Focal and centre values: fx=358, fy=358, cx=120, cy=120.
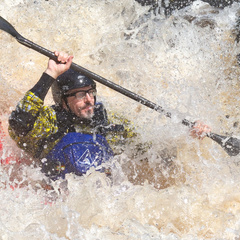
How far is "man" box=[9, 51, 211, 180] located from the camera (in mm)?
2217

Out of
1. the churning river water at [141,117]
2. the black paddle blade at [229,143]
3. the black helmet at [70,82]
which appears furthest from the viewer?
the black paddle blade at [229,143]

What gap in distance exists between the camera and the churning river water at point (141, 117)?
2166 millimetres

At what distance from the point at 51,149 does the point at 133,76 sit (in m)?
1.60

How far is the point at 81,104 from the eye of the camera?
2592 mm

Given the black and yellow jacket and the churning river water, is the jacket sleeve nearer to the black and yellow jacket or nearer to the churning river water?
the black and yellow jacket

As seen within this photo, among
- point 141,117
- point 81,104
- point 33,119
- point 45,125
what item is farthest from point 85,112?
point 141,117

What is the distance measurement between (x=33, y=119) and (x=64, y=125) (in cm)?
32

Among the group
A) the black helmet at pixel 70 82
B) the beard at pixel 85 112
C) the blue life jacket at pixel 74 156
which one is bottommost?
the blue life jacket at pixel 74 156

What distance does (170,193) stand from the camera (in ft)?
7.82

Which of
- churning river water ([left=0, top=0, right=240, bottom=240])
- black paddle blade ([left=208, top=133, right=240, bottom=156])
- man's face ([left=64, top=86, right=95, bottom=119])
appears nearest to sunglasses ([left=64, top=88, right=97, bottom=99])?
man's face ([left=64, top=86, right=95, bottom=119])

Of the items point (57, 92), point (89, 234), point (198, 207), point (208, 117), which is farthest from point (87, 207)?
point (208, 117)

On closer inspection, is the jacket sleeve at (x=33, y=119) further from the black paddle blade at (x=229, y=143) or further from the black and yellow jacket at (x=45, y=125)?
the black paddle blade at (x=229, y=143)

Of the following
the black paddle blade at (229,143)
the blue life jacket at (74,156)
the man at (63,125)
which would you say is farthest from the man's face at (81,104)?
the black paddle blade at (229,143)

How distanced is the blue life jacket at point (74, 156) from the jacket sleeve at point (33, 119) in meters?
0.12
